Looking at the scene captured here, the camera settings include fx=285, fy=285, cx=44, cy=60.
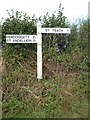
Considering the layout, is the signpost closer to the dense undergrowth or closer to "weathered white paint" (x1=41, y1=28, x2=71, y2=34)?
"weathered white paint" (x1=41, y1=28, x2=71, y2=34)

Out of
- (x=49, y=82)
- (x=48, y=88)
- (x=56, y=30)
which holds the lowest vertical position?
(x=48, y=88)

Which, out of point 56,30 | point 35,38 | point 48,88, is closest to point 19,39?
point 35,38

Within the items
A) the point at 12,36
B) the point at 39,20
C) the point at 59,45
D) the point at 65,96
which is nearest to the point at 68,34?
the point at 59,45

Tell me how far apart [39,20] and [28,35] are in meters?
0.84

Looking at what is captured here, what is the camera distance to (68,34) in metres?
6.59

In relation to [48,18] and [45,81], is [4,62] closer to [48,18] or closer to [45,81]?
[45,81]

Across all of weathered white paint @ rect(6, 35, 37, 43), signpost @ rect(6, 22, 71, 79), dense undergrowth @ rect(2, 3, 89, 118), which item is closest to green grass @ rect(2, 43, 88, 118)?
dense undergrowth @ rect(2, 3, 89, 118)

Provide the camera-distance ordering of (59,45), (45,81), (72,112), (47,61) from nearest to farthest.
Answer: (72,112), (45,81), (47,61), (59,45)

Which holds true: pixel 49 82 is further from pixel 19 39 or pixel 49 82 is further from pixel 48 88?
pixel 19 39

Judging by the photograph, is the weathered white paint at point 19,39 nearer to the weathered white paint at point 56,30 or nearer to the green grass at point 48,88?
the weathered white paint at point 56,30

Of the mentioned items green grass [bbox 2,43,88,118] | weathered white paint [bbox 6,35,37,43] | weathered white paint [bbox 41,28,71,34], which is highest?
weathered white paint [bbox 41,28,71,34]

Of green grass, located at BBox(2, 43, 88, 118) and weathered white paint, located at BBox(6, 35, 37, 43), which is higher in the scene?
weathered white paint, located at BBox(6, 35, 37, 43)

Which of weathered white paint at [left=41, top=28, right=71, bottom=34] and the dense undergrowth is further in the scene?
weathered white paint at [left=41, top=28, right=71, bottom=34]

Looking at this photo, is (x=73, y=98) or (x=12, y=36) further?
(x=12, y=36)
